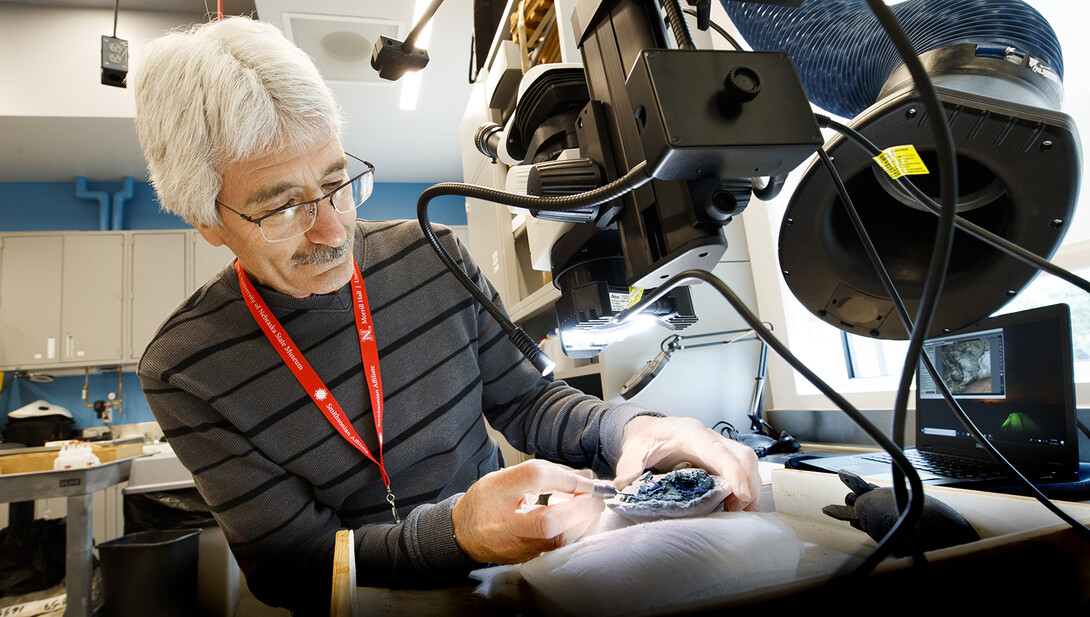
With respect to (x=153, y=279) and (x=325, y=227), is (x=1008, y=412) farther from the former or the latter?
(x=153, y=279)

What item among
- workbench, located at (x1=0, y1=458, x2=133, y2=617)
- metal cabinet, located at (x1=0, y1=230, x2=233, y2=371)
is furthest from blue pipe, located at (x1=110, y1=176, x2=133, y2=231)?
workbench, located at (x1=0, y1=458, x2=133, y2=617)

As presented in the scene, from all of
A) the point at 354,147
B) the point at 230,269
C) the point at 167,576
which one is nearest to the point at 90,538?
the point at 167,576

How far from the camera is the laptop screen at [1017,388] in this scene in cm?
68

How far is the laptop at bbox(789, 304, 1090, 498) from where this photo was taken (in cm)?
66

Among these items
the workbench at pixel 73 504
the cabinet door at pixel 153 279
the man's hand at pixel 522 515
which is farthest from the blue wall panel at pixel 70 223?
the man's hand at pixel 522 515

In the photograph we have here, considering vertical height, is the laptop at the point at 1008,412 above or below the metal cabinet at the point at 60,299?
below

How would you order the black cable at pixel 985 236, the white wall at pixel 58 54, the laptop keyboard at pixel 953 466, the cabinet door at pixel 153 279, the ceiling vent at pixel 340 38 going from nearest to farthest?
the black cable at pixel 985 236 < the laptop keyboard at pixel 953 466 < the ceiling vent at pixel 340 38 < the white wall at pixel 58 54 < the cabinet door at pixel 153 279

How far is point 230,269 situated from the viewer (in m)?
1.00

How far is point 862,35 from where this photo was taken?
56cm

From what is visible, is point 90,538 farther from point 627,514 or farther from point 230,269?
point 627,514

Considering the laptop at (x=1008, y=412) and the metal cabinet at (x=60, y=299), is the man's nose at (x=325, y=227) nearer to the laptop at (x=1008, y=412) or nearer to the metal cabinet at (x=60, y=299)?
the laptop at (x=1008, y=412)

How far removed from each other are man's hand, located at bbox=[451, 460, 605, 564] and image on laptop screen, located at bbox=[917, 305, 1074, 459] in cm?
50

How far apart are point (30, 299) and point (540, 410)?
568 centimetres

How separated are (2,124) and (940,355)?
5770 mm
